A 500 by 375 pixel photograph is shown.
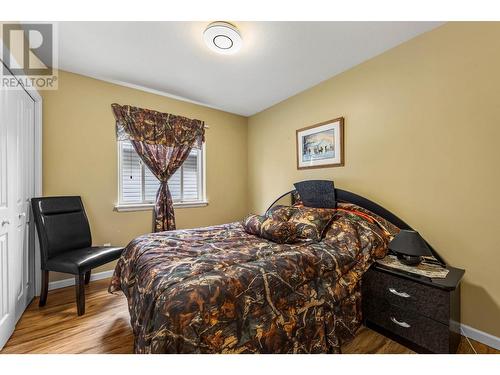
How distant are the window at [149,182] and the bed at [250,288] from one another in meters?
1.20

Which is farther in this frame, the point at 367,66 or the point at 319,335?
the point at 367,66

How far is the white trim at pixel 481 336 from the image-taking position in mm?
1616

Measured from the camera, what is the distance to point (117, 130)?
2912 mm

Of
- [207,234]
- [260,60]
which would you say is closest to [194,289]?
[207,234]

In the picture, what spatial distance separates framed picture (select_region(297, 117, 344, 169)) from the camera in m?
2.65

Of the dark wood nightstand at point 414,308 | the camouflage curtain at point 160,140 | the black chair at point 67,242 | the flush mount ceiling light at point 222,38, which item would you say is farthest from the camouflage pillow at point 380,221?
the black chair at point 67,242

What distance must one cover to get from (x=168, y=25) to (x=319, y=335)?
2.62 metres

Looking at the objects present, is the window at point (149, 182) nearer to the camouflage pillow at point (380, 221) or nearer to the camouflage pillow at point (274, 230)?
the camouflage pillow at point (274, 230)

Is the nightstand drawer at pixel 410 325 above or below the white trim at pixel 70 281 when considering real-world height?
above

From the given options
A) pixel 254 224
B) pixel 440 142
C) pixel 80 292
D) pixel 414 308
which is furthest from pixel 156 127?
pixel 414 308

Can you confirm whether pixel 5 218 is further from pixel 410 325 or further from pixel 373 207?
pixel 373 207

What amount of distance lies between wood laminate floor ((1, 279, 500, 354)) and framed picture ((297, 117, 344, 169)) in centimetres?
177

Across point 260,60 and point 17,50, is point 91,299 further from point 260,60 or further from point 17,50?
point 260,60

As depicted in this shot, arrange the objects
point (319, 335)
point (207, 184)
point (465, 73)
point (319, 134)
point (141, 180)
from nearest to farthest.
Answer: point (319, 335) < point (465, 73) < point (319, 134) < point (141, 180) < point (207, 184)
